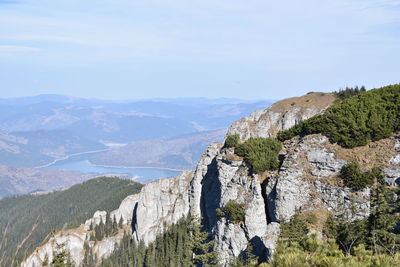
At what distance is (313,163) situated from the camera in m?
42.2

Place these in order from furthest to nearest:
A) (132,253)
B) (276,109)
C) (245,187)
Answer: (132,253), (276,109), (245,187)

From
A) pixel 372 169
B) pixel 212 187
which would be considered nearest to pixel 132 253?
pixel 212 187

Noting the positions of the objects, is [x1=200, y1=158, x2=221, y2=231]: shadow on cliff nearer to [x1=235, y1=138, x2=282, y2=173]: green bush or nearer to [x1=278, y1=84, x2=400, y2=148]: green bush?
[x1=235, y1=138, x2=282, y2=173]: green bush

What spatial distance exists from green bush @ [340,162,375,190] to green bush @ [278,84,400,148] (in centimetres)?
396

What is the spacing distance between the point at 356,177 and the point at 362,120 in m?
8.12

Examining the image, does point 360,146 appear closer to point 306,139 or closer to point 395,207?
point 306,139

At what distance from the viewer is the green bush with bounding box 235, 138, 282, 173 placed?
47.4 meters

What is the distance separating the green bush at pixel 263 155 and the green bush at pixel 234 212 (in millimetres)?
5368

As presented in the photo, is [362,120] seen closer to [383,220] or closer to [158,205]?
[383,220]

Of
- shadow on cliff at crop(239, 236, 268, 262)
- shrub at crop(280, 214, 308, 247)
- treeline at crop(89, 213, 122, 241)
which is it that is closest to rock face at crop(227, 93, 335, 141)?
shadow on cliff at crop(239, 236, 268, 262)

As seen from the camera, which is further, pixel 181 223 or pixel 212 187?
pixel 181 223

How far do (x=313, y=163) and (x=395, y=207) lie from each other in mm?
10343

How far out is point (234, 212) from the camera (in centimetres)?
4694

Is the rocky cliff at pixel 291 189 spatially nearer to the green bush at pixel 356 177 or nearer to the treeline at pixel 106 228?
the green bush at pixel 356 177
